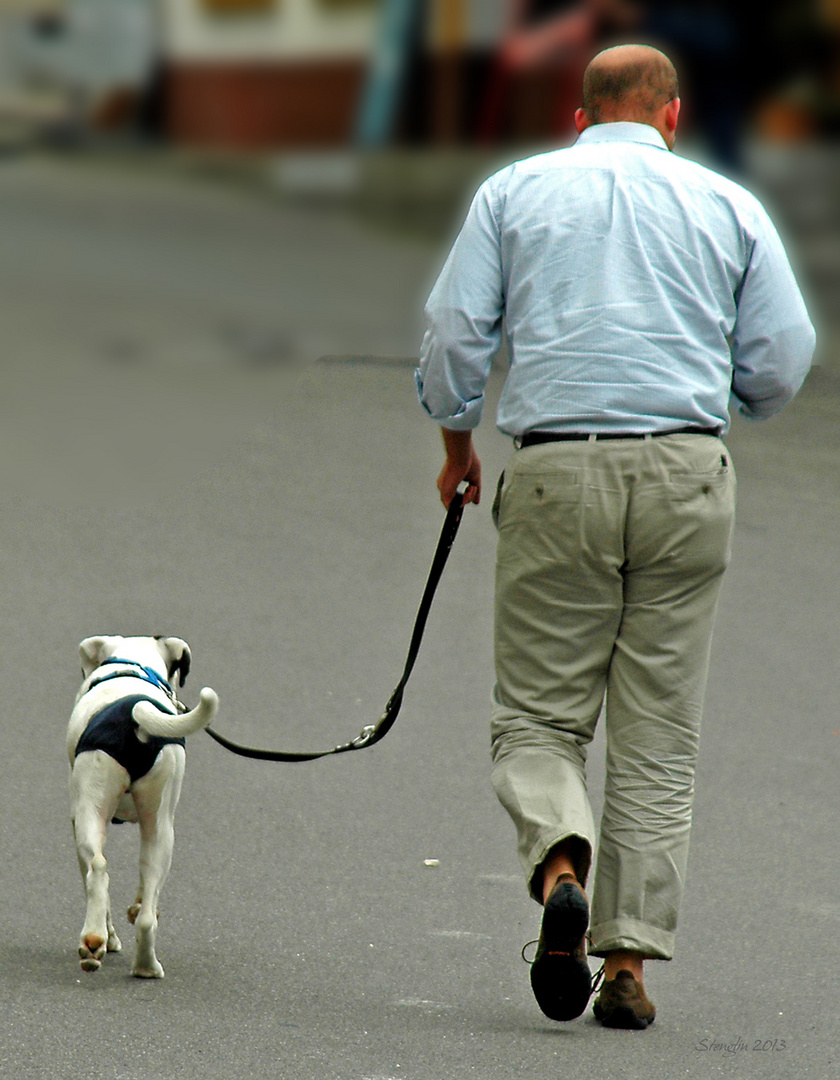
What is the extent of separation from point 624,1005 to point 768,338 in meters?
1.37

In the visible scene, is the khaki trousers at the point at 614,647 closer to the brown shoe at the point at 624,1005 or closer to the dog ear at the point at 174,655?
the brown shoe at the point at 624,1005

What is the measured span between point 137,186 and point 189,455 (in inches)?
13.4

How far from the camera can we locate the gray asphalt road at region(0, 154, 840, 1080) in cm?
120

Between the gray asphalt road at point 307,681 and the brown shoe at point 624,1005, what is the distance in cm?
3

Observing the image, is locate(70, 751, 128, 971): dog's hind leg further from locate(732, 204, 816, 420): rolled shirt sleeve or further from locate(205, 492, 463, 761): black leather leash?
locate(732, 204, 816, 420): rolled shirt sleeve

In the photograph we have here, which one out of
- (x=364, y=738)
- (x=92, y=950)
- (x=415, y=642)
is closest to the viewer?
(x=92, y=950)

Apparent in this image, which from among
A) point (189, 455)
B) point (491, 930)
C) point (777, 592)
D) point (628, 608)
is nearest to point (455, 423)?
point (628, 608)

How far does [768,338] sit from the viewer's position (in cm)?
322

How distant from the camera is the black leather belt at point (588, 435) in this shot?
319 cm

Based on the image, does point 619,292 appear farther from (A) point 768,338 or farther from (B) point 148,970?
(B) point 148,970

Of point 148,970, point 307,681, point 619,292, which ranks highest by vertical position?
point 619,292

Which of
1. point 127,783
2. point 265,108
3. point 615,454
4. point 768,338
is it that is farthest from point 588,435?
point 265,108

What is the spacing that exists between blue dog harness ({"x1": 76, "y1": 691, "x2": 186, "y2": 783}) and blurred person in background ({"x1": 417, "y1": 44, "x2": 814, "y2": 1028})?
758 millimetres

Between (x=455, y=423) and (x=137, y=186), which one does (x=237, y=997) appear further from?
(x=137, y=186)
